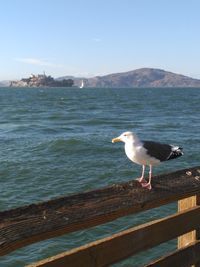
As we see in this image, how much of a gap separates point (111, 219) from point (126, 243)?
6.9 inches

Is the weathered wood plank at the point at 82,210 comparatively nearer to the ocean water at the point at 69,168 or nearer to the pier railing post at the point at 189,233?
the pier railing post at the point at 189,233

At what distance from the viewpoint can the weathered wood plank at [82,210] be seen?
271 cm

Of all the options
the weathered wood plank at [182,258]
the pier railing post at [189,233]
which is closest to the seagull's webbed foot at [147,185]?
the pier railing post at [189,233]

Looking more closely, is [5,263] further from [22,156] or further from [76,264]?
[22,156]

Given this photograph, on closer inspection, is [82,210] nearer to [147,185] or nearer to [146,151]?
[147,185]

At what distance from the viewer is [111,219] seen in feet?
10.3

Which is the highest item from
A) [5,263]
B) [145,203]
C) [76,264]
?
[145,203]

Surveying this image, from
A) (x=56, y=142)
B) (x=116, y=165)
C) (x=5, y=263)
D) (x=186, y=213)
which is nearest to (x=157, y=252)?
(x=5, y=263)

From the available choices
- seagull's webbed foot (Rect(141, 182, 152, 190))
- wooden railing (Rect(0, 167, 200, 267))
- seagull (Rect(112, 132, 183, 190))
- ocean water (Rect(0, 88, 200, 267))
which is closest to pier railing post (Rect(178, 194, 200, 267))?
wooden railing (Rect(0, 167, 200, 267))

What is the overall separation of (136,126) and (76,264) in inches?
1278

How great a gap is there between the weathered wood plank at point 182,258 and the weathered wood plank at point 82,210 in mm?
351

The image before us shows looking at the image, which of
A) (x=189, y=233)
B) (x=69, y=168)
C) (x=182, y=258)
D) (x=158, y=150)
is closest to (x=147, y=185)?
(x=189, y=233)

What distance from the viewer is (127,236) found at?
122 inches

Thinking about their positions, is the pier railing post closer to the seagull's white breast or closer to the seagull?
the seagull
